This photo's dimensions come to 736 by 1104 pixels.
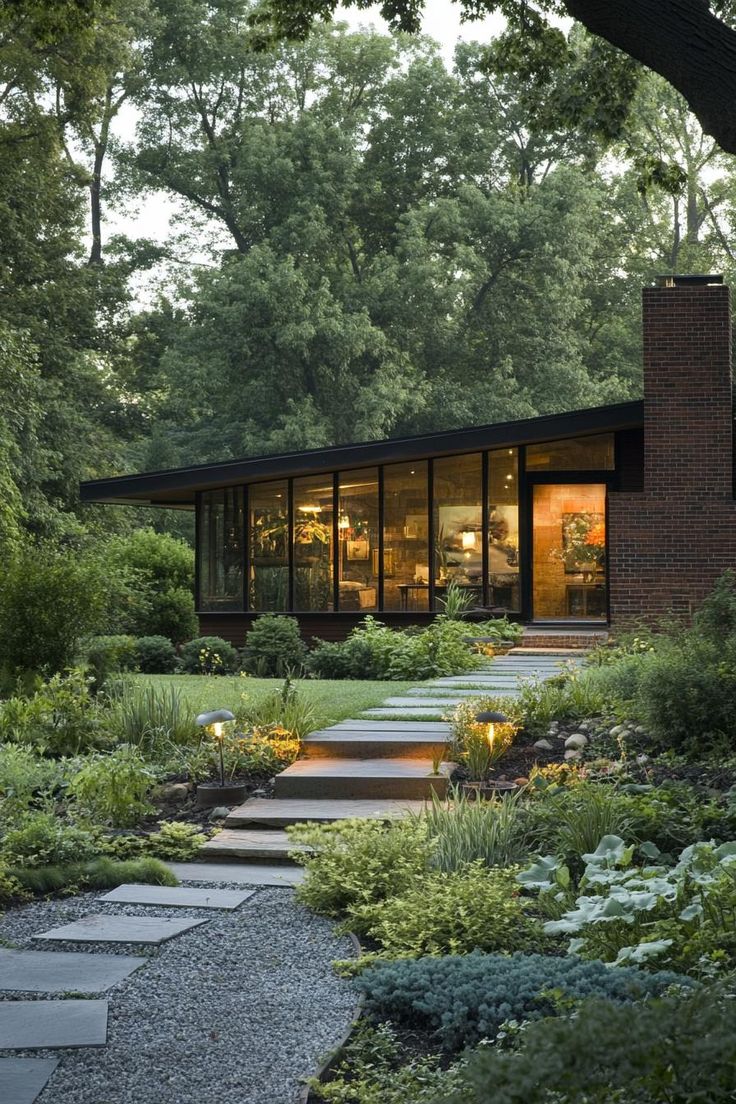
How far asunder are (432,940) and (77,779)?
9.49 feet

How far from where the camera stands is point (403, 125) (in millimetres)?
30453

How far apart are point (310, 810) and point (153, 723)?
77.4 inches

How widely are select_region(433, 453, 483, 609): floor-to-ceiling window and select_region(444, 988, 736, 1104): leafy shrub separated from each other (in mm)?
14714

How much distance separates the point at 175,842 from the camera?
6.11 meters

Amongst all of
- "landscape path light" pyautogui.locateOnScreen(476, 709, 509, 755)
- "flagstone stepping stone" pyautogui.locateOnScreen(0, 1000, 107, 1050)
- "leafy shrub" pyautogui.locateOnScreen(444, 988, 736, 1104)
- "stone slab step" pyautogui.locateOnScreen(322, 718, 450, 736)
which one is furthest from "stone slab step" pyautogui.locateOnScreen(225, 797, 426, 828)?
"leafy shrub" pyautogui.locateOnScreen(444, 988, 736, 1104)

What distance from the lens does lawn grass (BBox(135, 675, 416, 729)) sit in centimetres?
909

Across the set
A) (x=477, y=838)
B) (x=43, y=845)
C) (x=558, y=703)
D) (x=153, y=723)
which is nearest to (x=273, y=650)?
(x=153, y=723)

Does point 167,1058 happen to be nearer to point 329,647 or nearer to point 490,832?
point 490,832

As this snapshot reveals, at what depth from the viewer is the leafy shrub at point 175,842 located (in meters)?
6.03

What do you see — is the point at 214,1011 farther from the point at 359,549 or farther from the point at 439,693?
the point at 359,549

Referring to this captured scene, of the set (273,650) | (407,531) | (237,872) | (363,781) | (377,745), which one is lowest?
(237,872)

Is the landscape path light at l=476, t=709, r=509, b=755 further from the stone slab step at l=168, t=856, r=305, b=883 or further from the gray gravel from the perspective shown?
the gray gravel

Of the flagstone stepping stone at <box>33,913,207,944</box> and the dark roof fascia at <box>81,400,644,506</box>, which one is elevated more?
the dark roof fascia at <box>81,400,644,506</box>

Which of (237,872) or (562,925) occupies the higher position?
(562,925)
